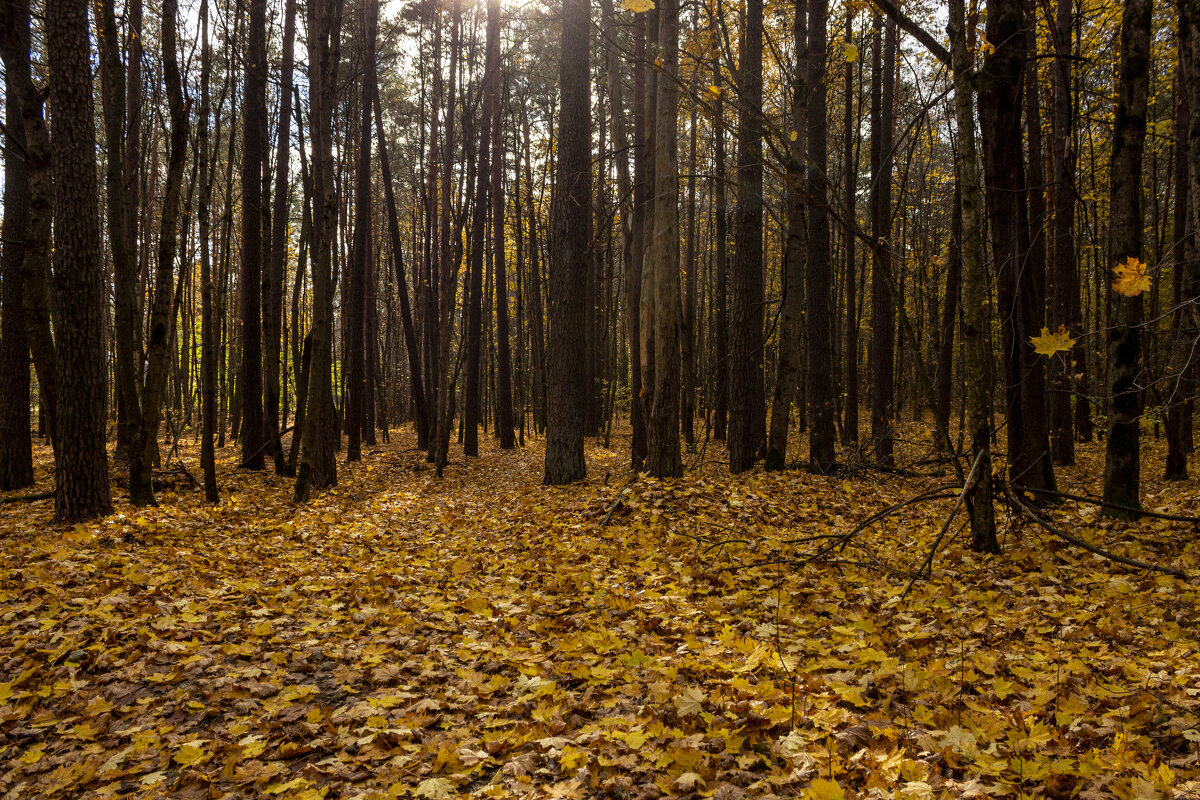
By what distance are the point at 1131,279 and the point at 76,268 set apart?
8.98m

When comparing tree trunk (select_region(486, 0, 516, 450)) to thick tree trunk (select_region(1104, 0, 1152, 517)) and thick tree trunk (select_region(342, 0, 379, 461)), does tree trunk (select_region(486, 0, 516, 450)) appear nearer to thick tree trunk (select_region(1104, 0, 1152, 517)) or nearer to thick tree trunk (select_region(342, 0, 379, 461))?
thick tree trunk (select_region(342, 0, 379, 461))

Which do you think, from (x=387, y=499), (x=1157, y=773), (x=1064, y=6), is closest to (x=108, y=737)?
(x=1157, y=773)

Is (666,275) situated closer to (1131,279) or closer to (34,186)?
(1131,279)

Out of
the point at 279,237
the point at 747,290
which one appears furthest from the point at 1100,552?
the point at 279,237

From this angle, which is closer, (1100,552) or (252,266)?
(1100,552)

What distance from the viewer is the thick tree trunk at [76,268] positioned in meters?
6.19

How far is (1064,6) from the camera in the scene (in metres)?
9.65

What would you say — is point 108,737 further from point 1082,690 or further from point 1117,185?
point 1117,185

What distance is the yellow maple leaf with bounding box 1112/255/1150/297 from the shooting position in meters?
3.70

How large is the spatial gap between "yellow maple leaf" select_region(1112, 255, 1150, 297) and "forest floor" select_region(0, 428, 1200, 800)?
6.20 feet

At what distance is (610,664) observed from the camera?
137 inches

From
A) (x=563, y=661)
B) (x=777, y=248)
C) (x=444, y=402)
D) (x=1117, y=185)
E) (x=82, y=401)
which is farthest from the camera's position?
(x=777, y=248)

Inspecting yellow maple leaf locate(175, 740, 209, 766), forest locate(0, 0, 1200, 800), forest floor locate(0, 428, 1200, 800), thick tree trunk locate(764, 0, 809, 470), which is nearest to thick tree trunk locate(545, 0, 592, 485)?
forest locate(0, 0, 1200, 800)

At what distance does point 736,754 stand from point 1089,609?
2803 millimetres
